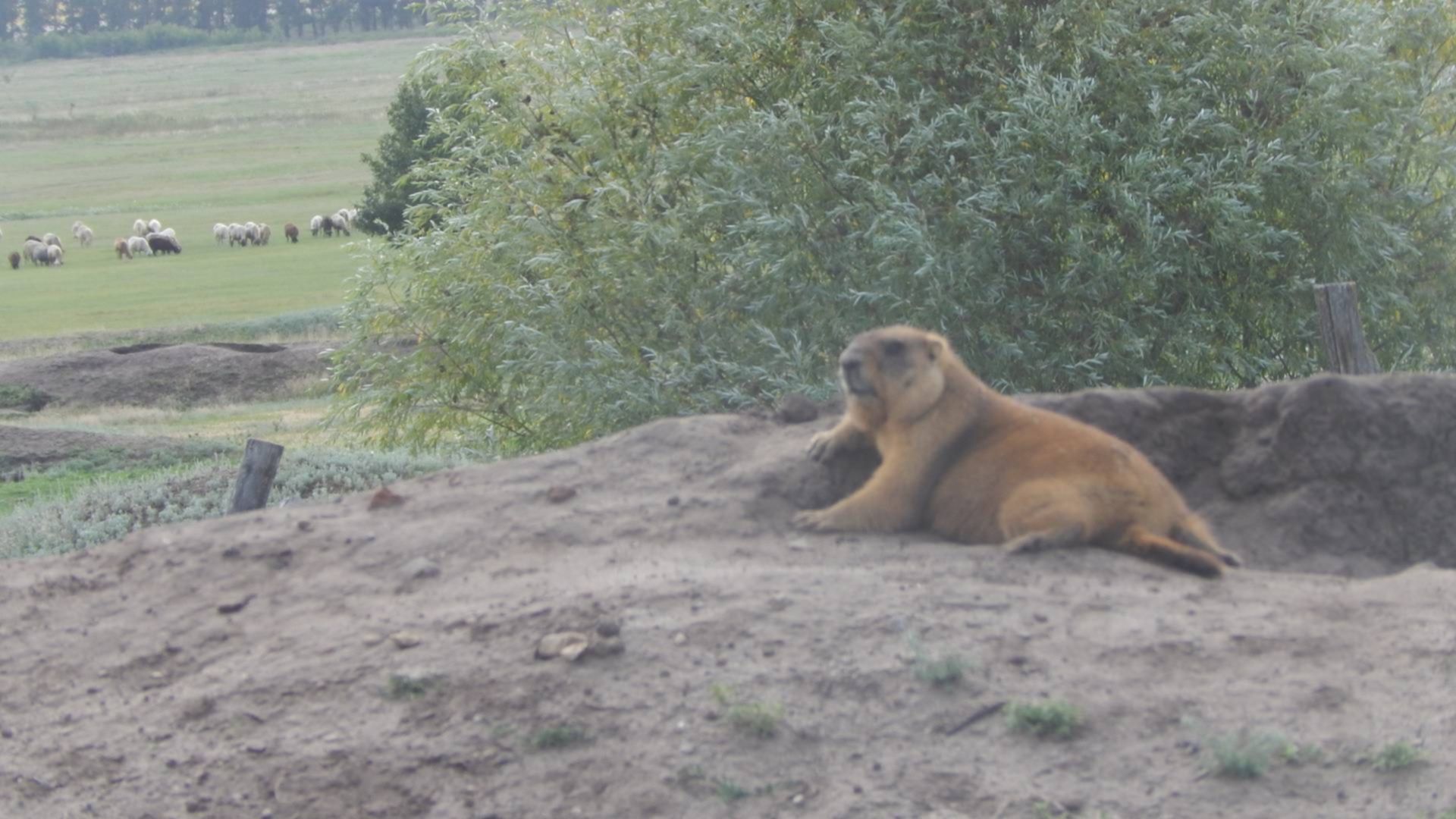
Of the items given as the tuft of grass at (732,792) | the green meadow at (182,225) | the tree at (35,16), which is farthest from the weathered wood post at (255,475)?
the tree at (35,16)

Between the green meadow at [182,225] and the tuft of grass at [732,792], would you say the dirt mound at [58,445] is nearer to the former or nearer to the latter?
the green meadow at [182,225]

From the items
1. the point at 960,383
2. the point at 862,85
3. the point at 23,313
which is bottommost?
the point at 23,313

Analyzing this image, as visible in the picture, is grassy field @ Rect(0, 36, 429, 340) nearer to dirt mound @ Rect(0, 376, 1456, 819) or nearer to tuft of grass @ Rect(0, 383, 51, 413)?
tuft of grass @ Rect(0, 383, 51, 413)

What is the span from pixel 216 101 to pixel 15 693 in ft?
395

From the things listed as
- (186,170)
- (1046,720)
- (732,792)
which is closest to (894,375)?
(1046,720)

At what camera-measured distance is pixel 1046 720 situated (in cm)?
509

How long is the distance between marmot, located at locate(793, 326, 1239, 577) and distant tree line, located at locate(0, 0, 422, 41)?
507ft

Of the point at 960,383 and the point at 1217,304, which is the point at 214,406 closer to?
the point at 1217,304

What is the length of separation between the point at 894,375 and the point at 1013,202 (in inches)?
247

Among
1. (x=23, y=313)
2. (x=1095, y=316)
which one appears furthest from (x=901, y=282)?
(x=23, y=313)

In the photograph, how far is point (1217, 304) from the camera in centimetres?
1320

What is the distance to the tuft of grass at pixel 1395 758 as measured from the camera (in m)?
4.89

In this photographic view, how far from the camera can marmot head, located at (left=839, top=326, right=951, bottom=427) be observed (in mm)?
6672

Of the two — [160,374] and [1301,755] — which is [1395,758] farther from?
[160,374]
